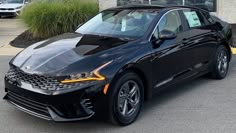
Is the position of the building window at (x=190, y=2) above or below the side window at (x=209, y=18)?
below

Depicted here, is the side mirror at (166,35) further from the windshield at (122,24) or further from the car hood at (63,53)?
the car hood at (63,53)

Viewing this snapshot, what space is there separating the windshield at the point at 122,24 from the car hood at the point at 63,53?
0.85 feet

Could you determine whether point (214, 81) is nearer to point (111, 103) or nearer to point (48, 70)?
point (111, 103)

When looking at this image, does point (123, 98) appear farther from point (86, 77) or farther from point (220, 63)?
point (220, 63)

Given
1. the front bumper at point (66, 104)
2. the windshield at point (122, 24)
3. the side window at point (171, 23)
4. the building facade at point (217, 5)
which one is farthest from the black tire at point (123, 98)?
the building facade at point (217, 5)

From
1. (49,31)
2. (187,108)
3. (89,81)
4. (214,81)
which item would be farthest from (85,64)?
(49,31)

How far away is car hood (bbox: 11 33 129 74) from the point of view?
179 inches

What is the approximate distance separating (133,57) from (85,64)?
71cm

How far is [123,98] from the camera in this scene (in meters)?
4.77

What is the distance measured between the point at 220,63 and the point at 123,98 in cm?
302

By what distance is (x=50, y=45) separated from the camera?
5.37m

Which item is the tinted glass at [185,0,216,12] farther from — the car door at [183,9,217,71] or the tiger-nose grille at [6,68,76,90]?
the tiger-nose grille at [6,68,76,90]

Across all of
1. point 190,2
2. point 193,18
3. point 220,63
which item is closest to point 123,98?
point 193,18

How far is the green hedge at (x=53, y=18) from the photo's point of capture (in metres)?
12.8
